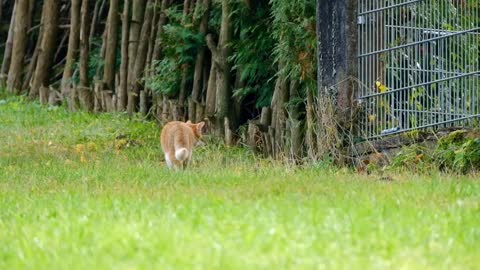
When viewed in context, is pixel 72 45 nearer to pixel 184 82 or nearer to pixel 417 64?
pixel 184 82

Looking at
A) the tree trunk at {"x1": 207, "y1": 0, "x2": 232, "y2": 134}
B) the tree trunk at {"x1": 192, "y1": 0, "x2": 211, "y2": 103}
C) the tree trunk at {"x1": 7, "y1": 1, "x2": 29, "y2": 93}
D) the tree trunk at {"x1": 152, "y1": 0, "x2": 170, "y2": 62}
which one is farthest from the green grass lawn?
the tree trunk at {"x1": 7, "y1": 1, "x2": 29, "y2": 93}

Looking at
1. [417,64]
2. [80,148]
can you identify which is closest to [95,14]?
[80,148]

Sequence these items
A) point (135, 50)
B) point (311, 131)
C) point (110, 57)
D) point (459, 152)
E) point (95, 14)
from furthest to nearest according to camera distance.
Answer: point (95, 14), point (110, 57), point (135, 50), point (311, 131), point (459, 152)

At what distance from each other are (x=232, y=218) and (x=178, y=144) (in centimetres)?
683

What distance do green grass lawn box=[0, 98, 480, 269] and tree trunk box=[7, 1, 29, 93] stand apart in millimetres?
14422

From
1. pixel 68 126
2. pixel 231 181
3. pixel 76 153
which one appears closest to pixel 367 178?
pixel 231 181

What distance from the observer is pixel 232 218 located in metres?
10.1

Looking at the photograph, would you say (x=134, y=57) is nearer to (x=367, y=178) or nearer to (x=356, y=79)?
(x=356, y=79)

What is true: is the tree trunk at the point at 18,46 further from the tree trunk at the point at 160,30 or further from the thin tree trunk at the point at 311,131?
the thin tree trunk at the point at 311,131

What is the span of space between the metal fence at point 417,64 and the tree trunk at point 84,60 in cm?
1114

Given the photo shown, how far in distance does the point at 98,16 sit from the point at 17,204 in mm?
17692

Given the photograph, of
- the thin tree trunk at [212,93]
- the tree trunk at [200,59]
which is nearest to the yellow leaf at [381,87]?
the thin tree trunk at [212,93]

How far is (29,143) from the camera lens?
20656 mm

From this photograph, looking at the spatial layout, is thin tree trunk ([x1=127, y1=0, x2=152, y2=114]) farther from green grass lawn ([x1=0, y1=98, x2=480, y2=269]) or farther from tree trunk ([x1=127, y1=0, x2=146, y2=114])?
green grass lawn ([x1=0, y1=98, x2=480, y2=269])
